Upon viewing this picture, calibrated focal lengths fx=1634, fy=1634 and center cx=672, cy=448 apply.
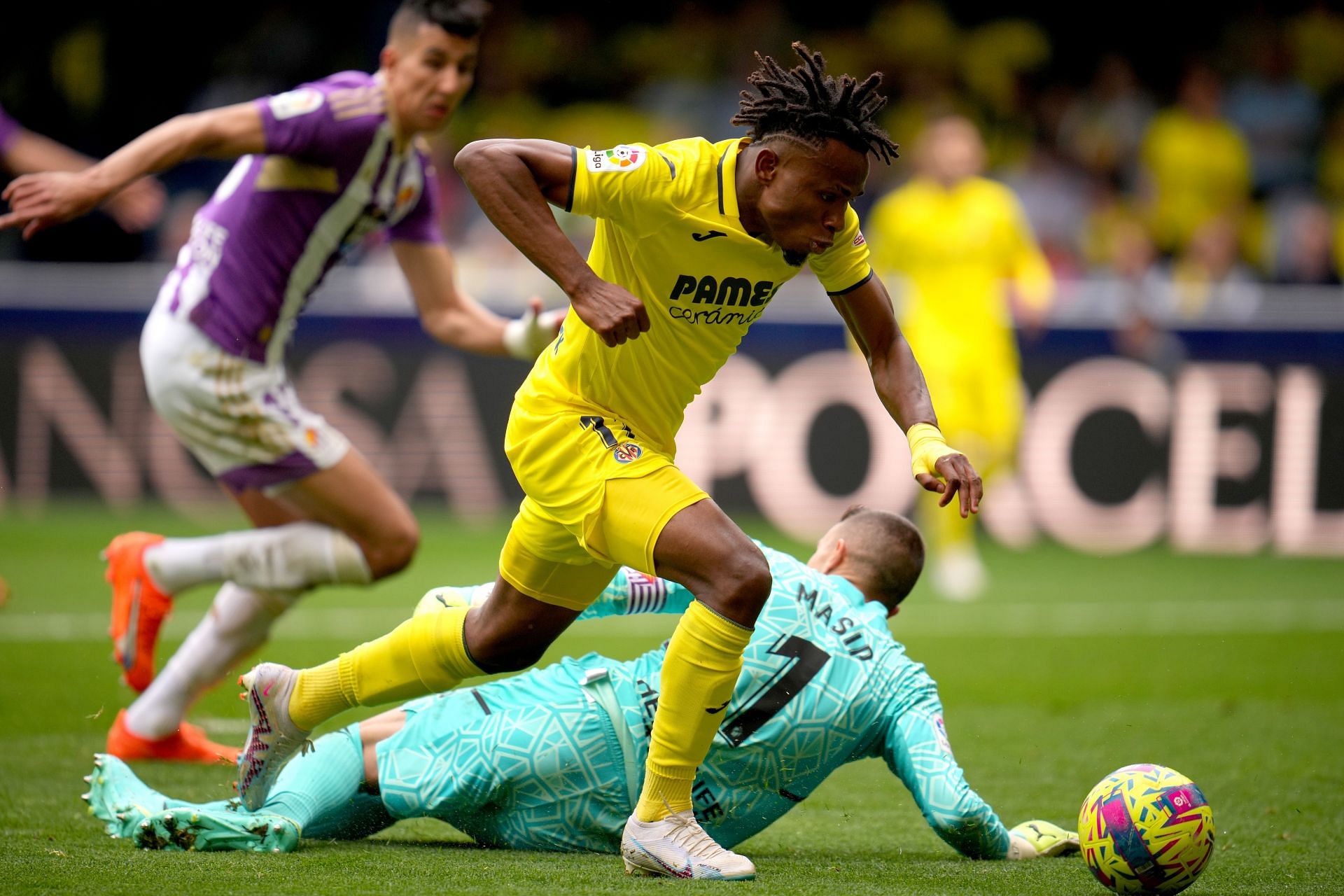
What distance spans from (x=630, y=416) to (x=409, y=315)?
28.0ft

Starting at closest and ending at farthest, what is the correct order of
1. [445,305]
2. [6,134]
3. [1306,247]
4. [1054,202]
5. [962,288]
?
[445,305] < [6,134] < [962,288] < [1306,247] < [1054,202]

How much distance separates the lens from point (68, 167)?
19.7 feet

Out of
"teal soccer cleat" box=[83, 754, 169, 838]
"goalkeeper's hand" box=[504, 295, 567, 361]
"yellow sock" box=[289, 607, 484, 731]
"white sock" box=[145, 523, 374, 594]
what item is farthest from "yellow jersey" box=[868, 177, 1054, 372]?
"teal soccer cleat" box=[83, 754, 169, 838]

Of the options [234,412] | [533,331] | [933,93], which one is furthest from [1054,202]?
[234,412]

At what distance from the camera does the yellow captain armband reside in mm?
4023

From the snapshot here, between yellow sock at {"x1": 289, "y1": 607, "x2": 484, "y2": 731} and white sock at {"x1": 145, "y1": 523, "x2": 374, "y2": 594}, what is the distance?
1.23m

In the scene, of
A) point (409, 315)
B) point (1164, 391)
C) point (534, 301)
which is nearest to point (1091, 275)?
point (1164, 391)

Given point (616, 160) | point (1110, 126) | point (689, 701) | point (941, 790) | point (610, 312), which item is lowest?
point (941, 790)

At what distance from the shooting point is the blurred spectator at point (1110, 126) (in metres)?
15.5

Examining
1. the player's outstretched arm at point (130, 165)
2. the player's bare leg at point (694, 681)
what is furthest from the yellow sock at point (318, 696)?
the player's outstretched arm at point (130, 165)

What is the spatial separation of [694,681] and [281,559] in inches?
83.3

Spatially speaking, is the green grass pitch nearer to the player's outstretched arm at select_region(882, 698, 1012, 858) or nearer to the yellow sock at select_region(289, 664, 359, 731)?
the player's outstretched arm at select_region(882, 698, 1012, 858)

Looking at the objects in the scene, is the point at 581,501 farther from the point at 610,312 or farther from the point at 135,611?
the point at 135,611

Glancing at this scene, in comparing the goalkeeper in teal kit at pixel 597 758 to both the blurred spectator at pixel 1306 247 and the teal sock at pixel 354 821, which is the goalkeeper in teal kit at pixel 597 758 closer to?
the teal sock at pixel 354 821
